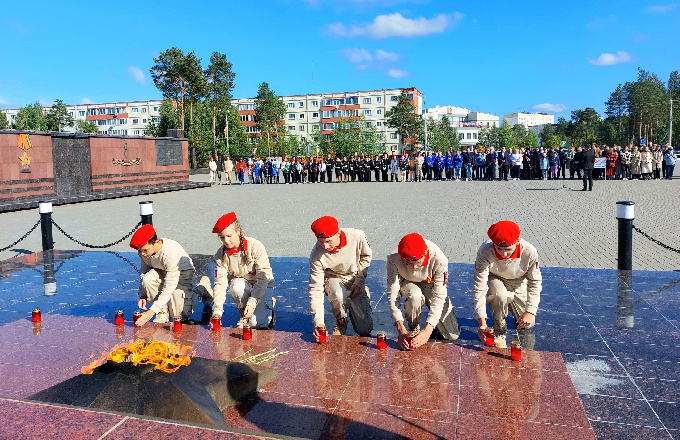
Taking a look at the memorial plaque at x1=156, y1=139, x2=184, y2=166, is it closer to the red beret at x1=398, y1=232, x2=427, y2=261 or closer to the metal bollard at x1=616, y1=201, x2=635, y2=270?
the metal bollard at x1=616, y1=201, x2=635, y2=270

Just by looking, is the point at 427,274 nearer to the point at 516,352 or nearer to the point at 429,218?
the point at 516,352

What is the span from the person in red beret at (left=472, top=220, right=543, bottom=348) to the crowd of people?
17030 millimetres

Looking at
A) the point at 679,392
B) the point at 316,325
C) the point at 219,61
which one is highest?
the point at 219,61

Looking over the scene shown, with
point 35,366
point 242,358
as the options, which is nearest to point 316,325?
point 242,358

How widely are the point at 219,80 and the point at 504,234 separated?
5943 cm

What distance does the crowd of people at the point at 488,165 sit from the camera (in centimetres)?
2522

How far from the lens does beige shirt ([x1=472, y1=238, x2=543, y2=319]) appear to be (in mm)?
4707

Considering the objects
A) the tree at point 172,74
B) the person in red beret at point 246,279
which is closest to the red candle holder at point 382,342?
the person in red beret at point 246,279

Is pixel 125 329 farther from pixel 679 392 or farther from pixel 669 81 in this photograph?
pixel 669 81

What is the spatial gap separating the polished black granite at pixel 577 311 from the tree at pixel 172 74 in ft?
139

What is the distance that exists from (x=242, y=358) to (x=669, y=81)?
319 feet

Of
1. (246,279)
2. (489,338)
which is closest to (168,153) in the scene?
(246,279)

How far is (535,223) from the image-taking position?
1252cm

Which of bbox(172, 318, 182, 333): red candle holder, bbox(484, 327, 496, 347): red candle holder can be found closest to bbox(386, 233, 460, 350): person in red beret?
bbox(484, 327, 496, 347): red candle holder
